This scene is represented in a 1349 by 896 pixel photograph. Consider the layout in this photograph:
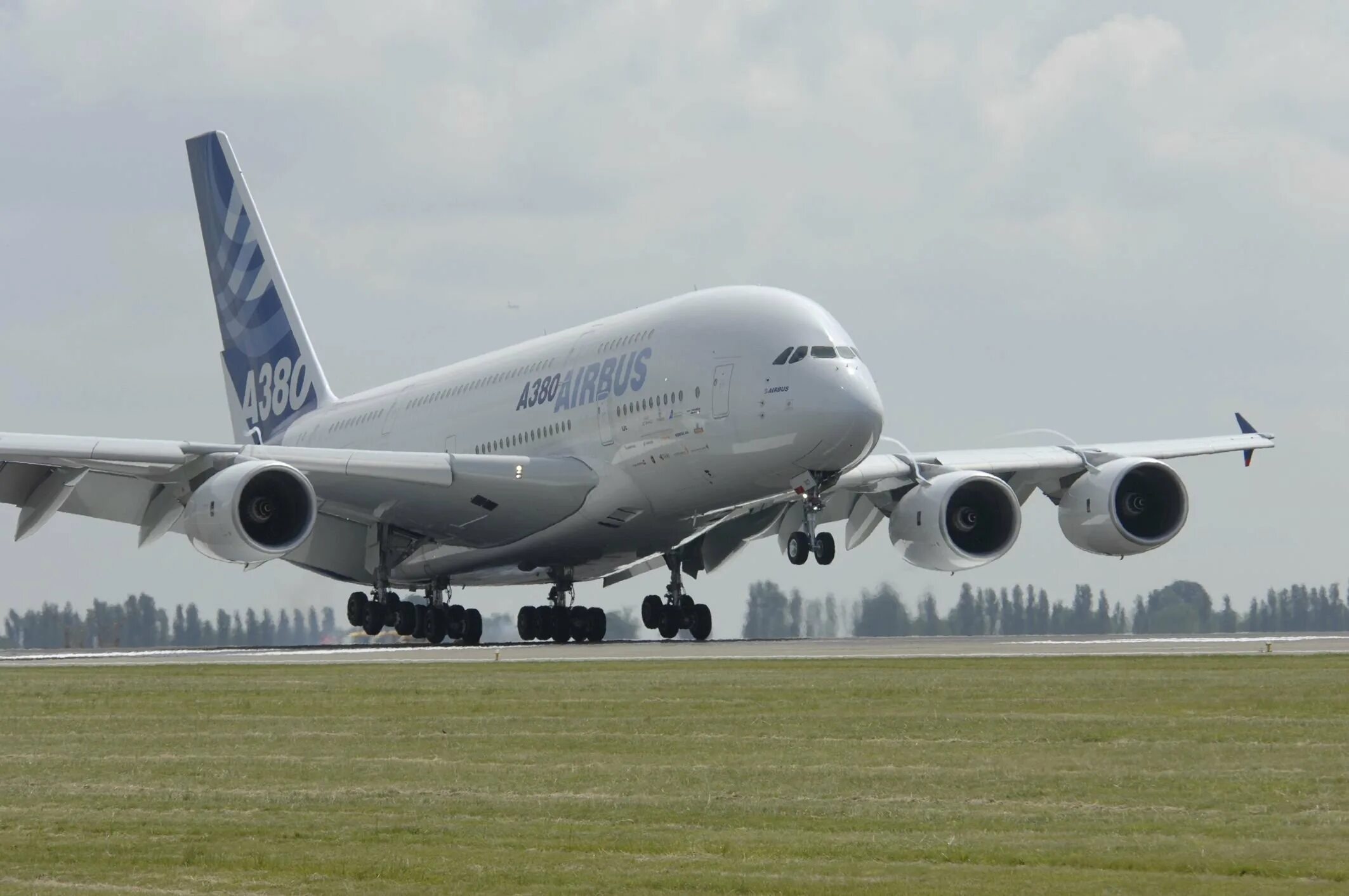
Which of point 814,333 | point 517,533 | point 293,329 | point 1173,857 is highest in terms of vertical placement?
point 293,329

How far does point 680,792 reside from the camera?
13586 millimetres

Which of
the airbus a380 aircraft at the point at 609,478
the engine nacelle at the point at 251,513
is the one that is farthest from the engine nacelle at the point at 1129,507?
the engine nacelle at the point at 251,513

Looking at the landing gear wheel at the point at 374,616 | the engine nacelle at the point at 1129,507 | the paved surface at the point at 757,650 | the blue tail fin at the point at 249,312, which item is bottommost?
the paved surface at the point at 757,650

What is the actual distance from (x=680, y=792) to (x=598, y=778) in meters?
1.00

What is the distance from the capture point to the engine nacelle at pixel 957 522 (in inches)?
1565

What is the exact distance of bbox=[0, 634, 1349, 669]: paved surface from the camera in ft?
97.8

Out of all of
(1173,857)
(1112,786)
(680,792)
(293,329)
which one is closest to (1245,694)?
(1112,786)

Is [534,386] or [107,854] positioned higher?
[534,386]

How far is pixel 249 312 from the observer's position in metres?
57.8

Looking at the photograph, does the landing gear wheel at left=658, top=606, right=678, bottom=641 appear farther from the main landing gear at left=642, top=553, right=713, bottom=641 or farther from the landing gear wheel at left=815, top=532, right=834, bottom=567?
the landing gear wheel at left=815, top=532, right=834, bottom=567

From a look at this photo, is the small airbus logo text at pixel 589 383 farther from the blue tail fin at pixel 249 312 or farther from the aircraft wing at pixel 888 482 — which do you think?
the blue tail fin at pixel 249 312

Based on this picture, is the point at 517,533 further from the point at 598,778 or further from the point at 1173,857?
the point at 1173,857

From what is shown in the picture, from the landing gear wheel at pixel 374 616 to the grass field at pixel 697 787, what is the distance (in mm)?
21317

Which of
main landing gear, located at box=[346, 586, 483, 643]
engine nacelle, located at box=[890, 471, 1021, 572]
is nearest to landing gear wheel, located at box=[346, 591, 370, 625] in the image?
main landing gear, located at box=[346, 586, 483, 643]
